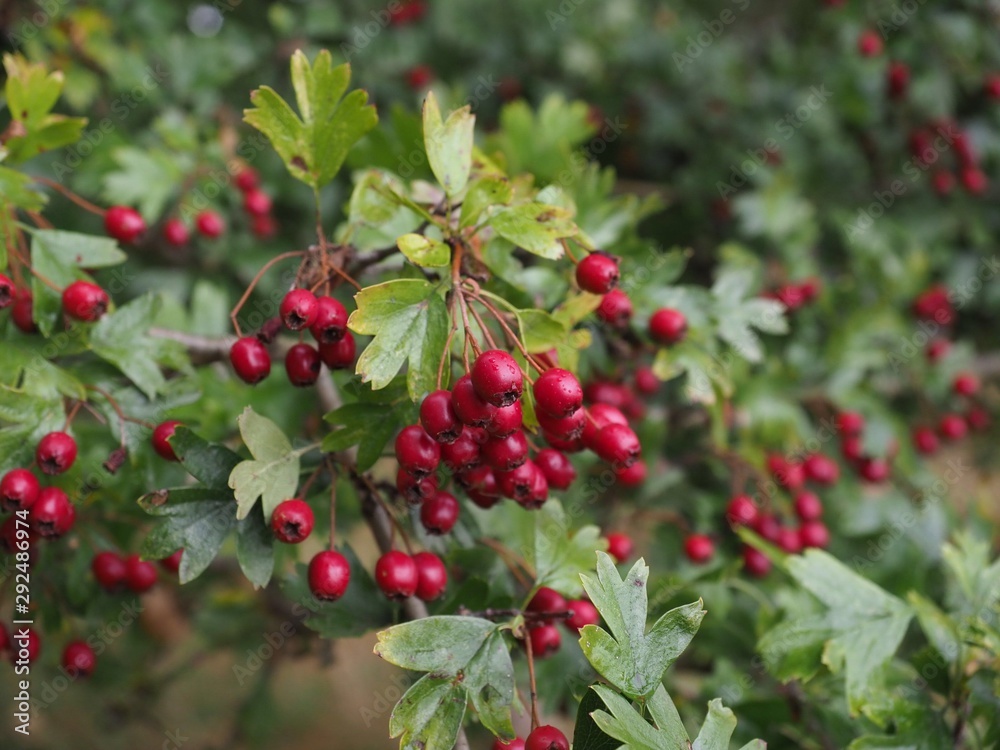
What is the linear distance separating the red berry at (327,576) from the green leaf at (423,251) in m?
0.43

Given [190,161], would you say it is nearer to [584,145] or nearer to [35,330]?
[35,330]

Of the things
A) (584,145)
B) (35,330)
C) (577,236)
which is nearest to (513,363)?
(577,236)

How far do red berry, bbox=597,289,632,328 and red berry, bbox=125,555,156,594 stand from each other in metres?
0.93

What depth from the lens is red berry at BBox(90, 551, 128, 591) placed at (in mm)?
1376

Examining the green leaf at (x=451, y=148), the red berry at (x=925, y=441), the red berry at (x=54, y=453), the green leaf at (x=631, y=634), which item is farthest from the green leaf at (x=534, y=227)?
the red berry at (x=925, y=441)

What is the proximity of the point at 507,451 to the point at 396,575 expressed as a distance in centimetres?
27

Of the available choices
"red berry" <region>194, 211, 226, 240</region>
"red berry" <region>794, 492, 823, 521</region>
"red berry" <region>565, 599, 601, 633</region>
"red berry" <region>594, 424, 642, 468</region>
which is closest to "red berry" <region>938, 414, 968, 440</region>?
"red berry" <region>794, 492, 823, 521</region>

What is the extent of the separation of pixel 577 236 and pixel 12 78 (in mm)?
969

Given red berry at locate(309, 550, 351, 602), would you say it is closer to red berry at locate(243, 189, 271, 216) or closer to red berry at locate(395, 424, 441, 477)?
red berry at locate(395, 424, 441, 477)

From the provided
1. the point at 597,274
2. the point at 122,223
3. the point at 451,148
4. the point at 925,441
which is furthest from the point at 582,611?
the point at 925,441

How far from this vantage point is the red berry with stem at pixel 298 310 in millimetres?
1030

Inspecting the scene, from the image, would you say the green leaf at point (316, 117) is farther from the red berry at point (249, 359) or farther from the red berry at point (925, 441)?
the red berry at point (925, 441)

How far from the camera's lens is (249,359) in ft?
3.66

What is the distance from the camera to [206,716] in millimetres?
2869
